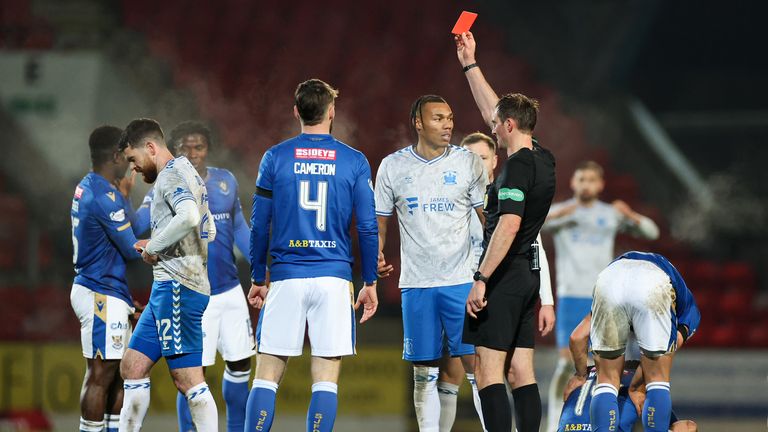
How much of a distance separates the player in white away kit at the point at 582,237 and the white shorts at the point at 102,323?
389 cm

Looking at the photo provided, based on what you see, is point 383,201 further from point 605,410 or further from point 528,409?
point 605,410

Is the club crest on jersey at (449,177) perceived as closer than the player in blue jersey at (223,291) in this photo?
Yes

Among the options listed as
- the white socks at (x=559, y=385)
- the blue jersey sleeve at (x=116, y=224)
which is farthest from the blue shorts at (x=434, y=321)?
the white socks at (x=559, y=385)

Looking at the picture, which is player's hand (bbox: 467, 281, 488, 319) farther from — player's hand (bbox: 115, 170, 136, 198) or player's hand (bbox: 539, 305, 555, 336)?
player's hand (bbox: 115, 170, 136, 198)

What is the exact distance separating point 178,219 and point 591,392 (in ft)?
9.24

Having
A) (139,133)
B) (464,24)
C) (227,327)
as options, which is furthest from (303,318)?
(464,24)

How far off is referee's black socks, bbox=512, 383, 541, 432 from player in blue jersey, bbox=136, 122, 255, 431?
6.46 ft

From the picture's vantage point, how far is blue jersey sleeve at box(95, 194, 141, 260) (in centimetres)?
680

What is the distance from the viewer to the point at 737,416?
11.5 meters

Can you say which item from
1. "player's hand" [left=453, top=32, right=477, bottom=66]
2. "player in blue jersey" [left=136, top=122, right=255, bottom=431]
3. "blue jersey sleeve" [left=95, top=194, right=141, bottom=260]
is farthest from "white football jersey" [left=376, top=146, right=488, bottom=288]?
"blue jersey sleeve" [left=95, top=194, right=141, bottom=260]

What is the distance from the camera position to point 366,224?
6070 millimetres

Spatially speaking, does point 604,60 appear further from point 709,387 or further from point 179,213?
point 179,213

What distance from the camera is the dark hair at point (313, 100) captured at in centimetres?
598

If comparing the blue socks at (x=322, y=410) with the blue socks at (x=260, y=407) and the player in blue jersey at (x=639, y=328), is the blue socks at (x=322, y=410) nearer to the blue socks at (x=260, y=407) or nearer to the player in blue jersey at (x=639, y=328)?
the blue socks at (x=260, y=407)
